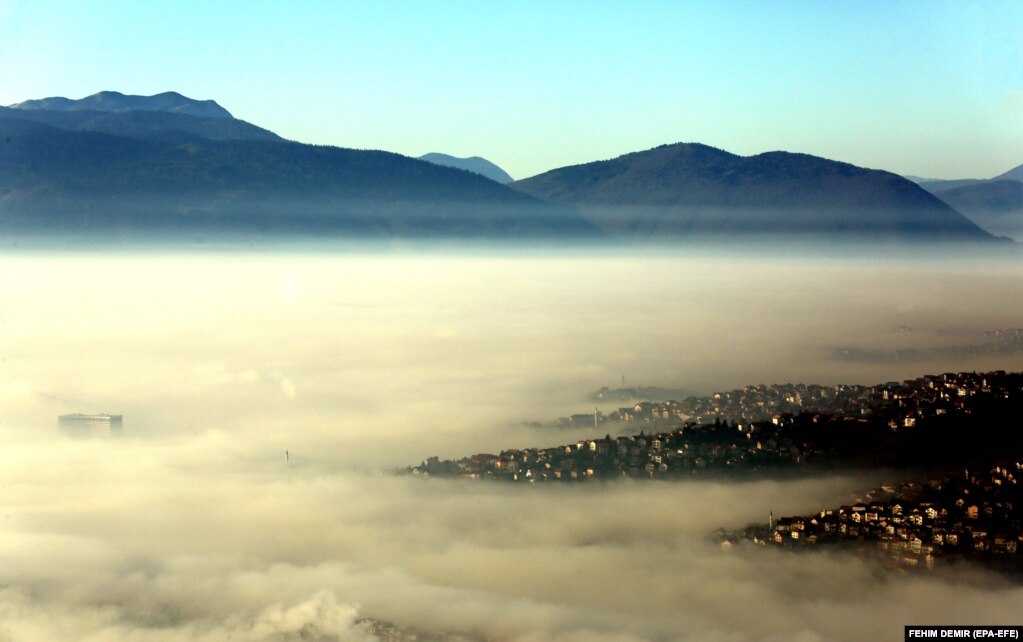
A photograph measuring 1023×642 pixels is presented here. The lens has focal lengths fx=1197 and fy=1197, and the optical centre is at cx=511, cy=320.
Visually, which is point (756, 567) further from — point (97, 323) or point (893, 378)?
point (97, 323)

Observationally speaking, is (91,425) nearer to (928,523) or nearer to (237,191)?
(928,523)

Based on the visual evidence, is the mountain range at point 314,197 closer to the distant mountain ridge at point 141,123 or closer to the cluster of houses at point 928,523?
the distant mountain ridge at point 141,123

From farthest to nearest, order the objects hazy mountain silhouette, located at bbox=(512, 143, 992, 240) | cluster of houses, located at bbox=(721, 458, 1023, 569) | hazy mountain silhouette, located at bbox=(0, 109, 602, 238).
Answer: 1. hazy mountain silhouette, located at bbox=(512, 143, 992, 240)
2. hazy mountain silhouette, located at bbox=(0, 109, 602, 238)
3. cluster of houses, located at bbox=(721, 458, 1023, 569)

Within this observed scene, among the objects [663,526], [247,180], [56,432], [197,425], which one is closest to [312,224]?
[247,180]

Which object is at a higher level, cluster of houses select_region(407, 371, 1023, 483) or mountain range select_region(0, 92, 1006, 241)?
mountain range select_region(0, 92, 1006, 241)

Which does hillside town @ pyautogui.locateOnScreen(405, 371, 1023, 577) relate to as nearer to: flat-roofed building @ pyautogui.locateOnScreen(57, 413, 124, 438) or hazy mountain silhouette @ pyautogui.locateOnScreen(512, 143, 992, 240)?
flat-roofed building @ pyautogui.locateOnScreen(57, 413, 124, 438)

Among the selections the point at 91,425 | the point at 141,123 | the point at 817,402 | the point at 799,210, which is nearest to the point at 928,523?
the point at 817,402

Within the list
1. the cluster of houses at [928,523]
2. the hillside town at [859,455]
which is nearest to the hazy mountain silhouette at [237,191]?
the hillside town at [859,455]

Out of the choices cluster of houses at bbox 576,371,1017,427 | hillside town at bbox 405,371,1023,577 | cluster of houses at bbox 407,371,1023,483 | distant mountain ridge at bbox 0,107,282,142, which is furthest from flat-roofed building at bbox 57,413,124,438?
distant mountain ridge at bbox 0,107,282,142
